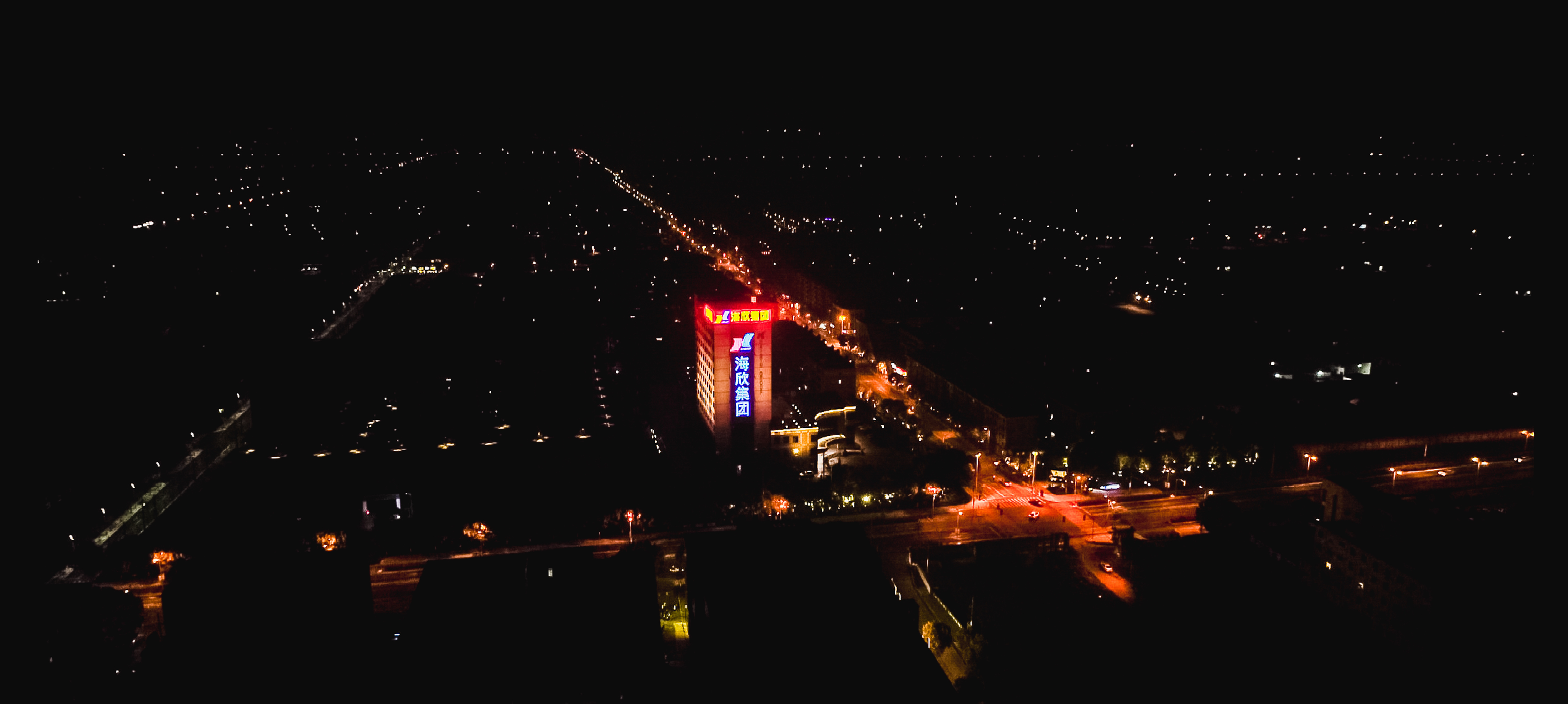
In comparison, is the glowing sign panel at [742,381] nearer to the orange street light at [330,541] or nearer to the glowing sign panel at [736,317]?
the glowing sign panel at [736,317]

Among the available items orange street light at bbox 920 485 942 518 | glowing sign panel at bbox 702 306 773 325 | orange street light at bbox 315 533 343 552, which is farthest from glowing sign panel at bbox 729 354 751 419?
orange street light at bbox 315 533 343 552

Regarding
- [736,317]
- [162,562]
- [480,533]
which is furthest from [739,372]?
[162,562]

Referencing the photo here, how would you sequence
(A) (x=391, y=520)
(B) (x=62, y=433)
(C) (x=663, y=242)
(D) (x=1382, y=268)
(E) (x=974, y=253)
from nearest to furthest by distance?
(A) (x=391, y=520) → (B) (x=62, y=433) → (D) (x=1382, y=268) → (E) (x=974, y=253) → (C) (x=663, y=242)

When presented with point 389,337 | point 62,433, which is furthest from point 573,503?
point 389,337

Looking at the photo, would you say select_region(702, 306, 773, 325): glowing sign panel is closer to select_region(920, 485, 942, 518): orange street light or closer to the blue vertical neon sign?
the blue vertical neon sign

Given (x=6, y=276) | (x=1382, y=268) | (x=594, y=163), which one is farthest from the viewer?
(x=594, y=163)

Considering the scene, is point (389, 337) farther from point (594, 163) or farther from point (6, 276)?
point (594, 163)

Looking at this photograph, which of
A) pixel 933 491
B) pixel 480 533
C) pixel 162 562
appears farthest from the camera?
pixel 933 491

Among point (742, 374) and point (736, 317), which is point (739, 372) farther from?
point (736, 317)
